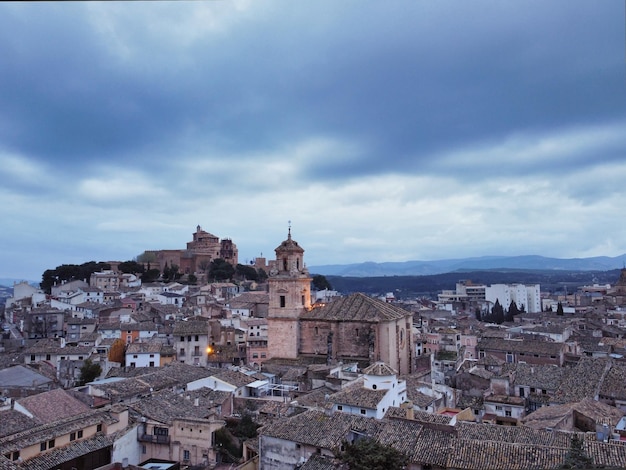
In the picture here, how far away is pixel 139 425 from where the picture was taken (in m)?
21.5

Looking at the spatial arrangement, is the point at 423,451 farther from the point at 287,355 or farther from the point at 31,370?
the point at 31,370

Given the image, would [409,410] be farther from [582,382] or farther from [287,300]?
[287,300]

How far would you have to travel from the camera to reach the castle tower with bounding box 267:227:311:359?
36219 mm

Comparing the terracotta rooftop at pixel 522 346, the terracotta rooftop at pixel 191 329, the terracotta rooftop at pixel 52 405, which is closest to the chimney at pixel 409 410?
the terracotta rooftop at pixel 52 405

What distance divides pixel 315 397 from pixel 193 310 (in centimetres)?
3451

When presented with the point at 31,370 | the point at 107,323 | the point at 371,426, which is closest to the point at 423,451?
the point at 371,426

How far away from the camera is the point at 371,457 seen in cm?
1434

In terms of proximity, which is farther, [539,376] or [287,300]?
[287,300]

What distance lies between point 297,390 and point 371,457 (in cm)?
1368

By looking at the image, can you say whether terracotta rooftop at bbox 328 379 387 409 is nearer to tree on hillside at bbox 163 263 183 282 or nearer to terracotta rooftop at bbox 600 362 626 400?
terracotta rooftop at bbox 600 362 626 400

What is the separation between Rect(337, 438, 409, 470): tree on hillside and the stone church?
18.9m

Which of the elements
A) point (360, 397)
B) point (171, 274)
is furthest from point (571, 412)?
point (171, 274)

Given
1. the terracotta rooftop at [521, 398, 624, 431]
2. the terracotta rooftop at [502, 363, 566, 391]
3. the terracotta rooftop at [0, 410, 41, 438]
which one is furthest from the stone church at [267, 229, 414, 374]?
the terracotta rooftop at [0, 410, 41, 438]

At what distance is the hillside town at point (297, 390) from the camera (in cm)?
1734
